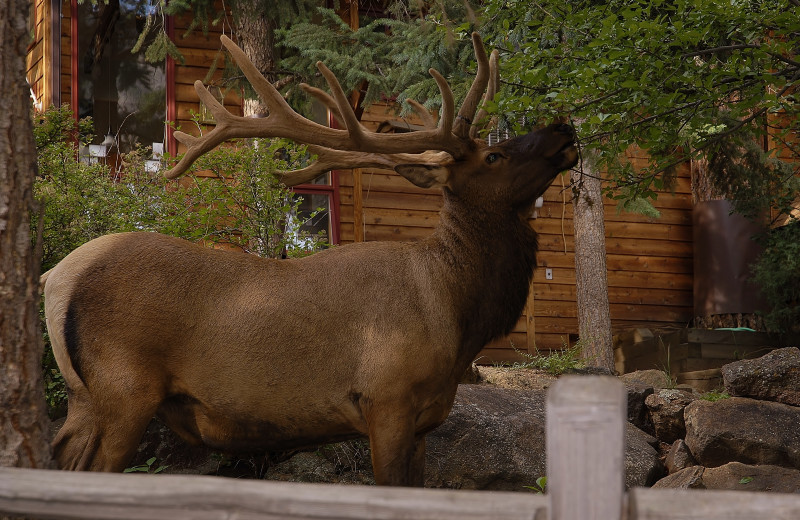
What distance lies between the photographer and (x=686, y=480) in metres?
6.14

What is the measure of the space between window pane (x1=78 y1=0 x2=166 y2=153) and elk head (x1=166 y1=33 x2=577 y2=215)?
7.02m

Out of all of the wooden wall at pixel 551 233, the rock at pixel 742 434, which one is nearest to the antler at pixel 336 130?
the rock at pixel 742 434

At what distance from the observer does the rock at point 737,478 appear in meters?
6.17

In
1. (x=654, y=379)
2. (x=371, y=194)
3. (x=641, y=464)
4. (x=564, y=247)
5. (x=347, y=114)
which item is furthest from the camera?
(x=564, y=247)

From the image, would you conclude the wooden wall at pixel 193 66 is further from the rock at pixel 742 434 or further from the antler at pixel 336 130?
the rock at pixel 742 434

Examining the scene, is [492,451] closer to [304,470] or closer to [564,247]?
[304,470]

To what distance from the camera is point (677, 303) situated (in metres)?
14.1

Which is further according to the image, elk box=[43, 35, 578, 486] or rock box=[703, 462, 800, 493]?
rock box=[703, 462, 800, 493]

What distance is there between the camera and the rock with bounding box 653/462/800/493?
A: 617 centimetres

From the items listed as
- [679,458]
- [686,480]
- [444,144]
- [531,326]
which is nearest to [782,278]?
[531,326]

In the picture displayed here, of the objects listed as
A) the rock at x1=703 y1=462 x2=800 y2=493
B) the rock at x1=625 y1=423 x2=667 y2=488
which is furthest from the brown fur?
the rock at x1=703 y1=462 x2=800 y2=493

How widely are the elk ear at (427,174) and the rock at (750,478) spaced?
2954mm

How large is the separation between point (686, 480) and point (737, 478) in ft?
2.00

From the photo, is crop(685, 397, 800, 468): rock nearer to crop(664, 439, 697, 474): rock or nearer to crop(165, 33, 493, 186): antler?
crop(664, 439, 697, 474): rock
